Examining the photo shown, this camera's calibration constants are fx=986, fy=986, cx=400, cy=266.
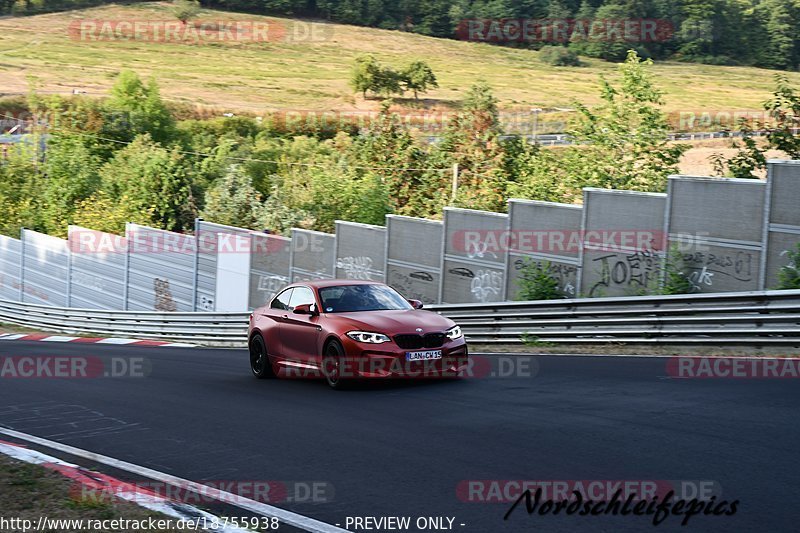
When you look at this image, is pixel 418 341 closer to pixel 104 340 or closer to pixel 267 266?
pixel 267 266

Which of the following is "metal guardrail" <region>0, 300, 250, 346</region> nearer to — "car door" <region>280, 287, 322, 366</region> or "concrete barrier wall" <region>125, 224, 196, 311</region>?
"concrete barrier wall" <region>125, 224, 196, 311</region>

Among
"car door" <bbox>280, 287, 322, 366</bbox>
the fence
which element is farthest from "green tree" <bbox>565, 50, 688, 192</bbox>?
"car door" <bbox>280, 287, 322, 366</bbox>

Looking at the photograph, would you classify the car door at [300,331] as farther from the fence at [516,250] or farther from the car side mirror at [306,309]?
the fence at [516,250]

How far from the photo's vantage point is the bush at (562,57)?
109438mm

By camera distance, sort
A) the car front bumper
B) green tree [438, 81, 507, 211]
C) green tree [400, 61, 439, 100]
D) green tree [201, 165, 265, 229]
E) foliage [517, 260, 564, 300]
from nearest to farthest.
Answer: the car front bumper
foliage [517, 260, 564, 300]
green tree [201, 165, 265, 229]
green tree [438, 81, 507, 211]
green tree [400, 61, 439, 100]

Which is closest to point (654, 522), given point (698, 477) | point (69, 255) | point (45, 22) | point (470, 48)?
point (698, 477)

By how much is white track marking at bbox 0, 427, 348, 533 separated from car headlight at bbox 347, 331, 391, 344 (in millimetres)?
4122

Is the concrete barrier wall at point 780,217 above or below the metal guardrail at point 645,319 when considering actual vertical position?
above

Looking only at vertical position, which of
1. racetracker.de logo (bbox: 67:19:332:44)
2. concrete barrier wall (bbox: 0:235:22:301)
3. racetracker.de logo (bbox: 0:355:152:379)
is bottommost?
concrete barrier wall (bbox: 0:235:22:301)

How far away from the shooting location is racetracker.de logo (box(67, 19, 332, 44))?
12112 cm

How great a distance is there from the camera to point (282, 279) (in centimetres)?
3094

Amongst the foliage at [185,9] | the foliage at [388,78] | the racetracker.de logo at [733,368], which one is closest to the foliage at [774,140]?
the racetracker.de logo at [733,368]

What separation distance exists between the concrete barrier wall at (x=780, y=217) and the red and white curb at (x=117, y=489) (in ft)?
39.8

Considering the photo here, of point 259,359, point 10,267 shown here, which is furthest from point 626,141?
point 10,267
